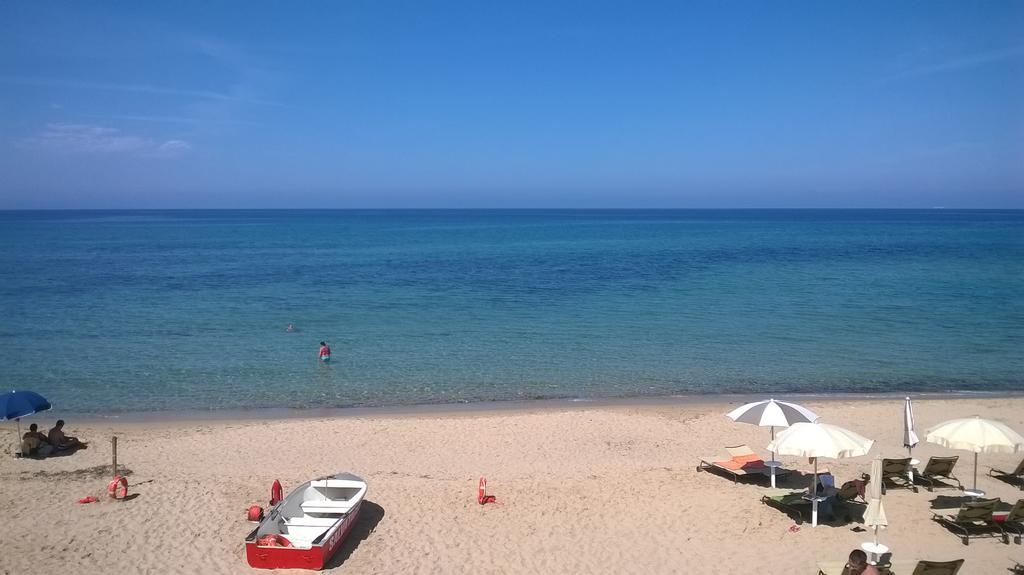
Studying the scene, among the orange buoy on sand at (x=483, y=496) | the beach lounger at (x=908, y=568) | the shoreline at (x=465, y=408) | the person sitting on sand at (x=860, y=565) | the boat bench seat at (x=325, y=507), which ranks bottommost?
the shoreline at (x=465, y=408)

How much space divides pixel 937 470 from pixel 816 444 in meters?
3.59

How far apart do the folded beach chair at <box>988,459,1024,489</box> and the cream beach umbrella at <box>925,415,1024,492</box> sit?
2299 mm

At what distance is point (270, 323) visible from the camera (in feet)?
94.1

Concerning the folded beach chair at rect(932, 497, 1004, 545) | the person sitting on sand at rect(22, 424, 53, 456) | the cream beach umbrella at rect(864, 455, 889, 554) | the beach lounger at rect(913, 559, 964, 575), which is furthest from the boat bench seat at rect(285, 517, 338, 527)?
the folded beach chair at rect(932, 497, 1004, 545)

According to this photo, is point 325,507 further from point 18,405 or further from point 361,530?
point 18,405

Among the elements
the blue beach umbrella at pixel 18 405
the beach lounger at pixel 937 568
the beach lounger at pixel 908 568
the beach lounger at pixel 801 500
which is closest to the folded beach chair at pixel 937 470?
the beach lounger at pixel 801 500

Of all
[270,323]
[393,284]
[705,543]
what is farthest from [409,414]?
[393,284]

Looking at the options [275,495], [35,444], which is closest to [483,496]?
[275,495]

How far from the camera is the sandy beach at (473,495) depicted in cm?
971

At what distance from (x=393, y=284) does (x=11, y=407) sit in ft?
92.1

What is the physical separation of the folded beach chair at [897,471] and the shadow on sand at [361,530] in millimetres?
8772

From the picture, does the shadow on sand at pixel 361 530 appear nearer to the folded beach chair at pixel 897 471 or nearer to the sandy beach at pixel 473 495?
the sandy beach at pixel 473 495

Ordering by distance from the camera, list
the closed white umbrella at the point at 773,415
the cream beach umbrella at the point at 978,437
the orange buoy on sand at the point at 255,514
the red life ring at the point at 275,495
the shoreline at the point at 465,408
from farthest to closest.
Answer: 1. the shoreline at the point at 465,408
2. the closed white umbrella at the point at 773,415
3. the red life ring at the point at 275,495
4. the orange buoy on sand at the point at 255,514
5. the cream beach umbrella at the point at 978,437

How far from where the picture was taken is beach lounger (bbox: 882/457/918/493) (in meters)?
11.9
